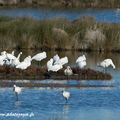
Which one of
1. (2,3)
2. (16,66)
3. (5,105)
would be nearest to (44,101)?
(5,105)

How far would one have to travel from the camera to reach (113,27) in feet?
95.2

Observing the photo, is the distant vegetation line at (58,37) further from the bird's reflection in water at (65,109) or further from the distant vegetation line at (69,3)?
the distant vegetation line at (69,3)

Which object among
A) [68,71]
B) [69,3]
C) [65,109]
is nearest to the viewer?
[65,109]

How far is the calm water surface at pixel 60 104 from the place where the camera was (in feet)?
42.9

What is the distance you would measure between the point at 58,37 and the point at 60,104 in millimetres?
14072

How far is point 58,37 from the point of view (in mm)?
28281

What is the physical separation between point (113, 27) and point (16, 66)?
1170 centimetres

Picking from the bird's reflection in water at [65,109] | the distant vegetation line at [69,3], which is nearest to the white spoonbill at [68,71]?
the bird's reflection in water at [65,109]

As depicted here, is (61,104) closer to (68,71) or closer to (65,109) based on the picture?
(65,109)

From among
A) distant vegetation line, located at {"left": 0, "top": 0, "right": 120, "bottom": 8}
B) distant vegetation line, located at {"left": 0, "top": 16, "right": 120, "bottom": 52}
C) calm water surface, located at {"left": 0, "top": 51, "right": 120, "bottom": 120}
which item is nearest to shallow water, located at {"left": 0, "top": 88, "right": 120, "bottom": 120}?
calm water surface, located at {"left": 0, "top": 51, "right": 120, "bottom": 120}

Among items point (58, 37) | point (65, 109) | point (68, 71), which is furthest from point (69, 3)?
point (65, 109)

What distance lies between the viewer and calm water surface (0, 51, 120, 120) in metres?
13.1

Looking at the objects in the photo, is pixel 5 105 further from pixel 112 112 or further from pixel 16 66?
pixel 16 66

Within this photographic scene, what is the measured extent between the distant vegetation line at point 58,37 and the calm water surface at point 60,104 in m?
10.7
